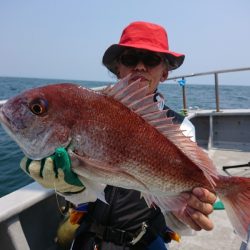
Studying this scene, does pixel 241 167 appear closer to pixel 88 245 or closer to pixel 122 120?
pixel 88 245

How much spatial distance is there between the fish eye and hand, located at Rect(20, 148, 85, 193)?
0.23m

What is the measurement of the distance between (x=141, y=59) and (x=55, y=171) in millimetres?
1406

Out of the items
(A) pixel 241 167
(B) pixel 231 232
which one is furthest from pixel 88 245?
(A) pixel 241 167

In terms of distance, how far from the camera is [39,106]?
1.67 meters

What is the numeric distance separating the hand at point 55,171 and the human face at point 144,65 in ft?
4.03

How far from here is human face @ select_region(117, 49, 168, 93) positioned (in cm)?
276

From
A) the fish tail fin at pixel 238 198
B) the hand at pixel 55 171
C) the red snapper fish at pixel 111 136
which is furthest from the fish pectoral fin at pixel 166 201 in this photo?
the hand at pixel 55 171

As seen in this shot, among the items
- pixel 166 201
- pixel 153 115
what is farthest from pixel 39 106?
pixel 166 201

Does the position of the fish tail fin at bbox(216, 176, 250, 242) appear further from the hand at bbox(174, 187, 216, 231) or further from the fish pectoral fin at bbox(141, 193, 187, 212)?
the fish pectoral fin at bbox(141, 193, 187, 212)

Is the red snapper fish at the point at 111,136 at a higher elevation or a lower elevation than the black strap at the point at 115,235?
higher

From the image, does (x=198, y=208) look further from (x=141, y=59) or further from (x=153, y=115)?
(x=141, y=59)

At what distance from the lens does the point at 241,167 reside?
562 centimetres

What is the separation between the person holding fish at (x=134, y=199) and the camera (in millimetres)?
1870

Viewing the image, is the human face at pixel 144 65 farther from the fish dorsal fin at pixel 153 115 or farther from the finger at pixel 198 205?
the finger at pixel 198 205
